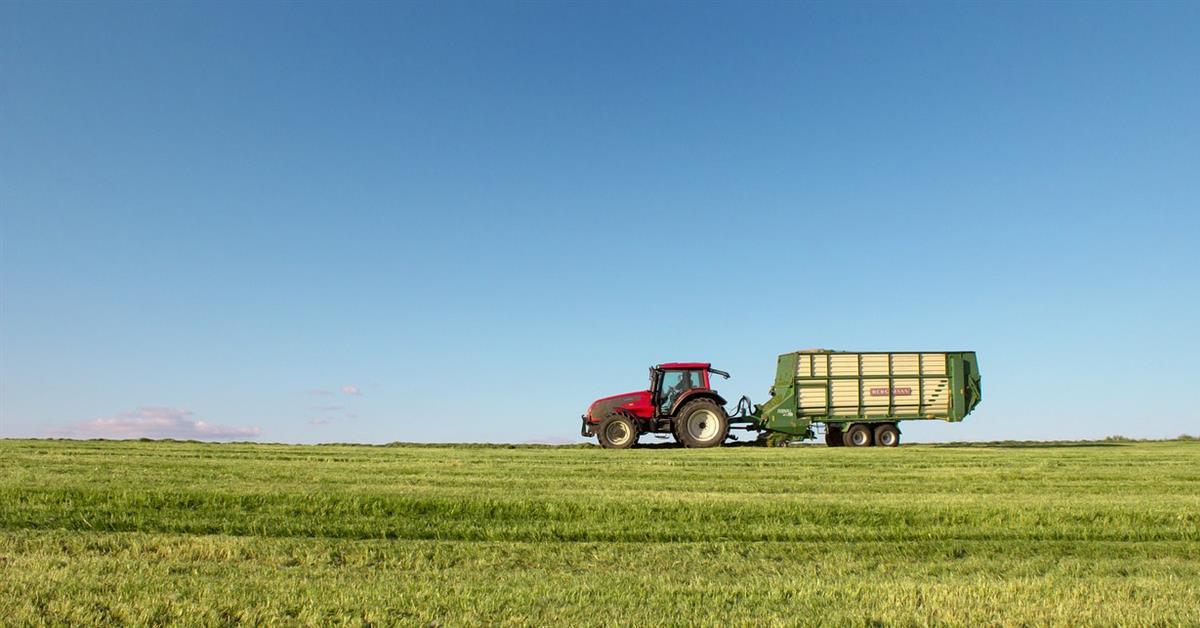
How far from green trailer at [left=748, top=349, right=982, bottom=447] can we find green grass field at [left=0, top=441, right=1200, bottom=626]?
32.6ft

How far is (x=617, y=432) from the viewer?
72.4 feet

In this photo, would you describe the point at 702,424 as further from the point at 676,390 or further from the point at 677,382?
the point at 677,382

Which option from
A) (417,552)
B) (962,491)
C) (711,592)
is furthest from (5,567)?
(962,491)

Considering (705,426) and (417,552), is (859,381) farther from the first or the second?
(417,552)

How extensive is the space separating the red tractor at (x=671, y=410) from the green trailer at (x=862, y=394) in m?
2.29

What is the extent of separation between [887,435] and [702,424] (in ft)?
20.1

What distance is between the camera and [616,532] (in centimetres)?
822

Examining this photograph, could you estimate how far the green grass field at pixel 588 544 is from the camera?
17.2 feet


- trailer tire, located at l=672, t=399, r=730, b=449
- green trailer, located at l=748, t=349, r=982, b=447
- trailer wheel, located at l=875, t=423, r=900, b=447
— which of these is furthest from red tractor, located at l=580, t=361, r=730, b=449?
trailer wheel, located at l=875, t=423, r=900, b=447

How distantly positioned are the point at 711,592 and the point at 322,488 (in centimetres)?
622

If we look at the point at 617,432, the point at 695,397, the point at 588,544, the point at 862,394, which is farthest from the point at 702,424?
the point at 588,544

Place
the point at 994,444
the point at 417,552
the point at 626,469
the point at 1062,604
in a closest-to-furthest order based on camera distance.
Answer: the point at 1062,604, the point at 417,552, the point at 626,469, the point at 994,444

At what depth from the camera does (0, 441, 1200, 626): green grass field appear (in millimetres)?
5228

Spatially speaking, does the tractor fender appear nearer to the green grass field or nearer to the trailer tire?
the trailer tire
